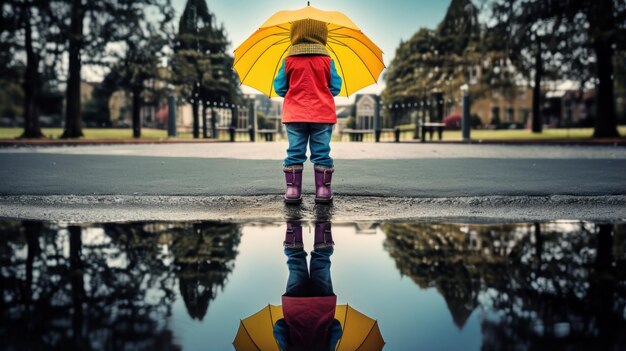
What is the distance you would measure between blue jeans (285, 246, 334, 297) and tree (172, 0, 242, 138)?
32267 mm

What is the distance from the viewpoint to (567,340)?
1.92 m

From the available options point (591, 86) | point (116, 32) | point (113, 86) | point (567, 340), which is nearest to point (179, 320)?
point (567, 340)

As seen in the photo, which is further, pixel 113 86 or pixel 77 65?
pixel 113 86

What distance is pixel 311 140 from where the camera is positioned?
211 inches

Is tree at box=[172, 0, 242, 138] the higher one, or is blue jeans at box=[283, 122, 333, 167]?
tree at box=[172, 0, 242, 138]

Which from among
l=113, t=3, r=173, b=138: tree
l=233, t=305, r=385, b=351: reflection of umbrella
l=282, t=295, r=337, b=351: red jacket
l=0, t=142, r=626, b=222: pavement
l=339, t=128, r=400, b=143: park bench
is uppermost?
l=113, t=3, r=173, b=138: tree

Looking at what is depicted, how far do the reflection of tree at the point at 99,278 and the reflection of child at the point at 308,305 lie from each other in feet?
1.13

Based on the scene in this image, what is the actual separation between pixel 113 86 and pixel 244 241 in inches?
1305

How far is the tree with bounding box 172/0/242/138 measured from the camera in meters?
37.1

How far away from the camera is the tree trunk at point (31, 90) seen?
27.8 m

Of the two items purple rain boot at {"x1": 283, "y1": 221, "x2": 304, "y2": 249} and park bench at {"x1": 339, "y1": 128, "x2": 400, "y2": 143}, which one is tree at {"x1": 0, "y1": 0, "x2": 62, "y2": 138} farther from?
purple rain boot at {"x1": 283, "y1": 221, "x2": 304, "y2": 249}

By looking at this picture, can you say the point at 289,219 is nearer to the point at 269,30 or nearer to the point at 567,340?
the point at 269,30

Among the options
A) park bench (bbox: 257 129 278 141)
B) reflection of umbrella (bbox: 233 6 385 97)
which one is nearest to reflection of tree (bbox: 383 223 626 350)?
reflection of umbrella (bbox: 233 6 385 97)

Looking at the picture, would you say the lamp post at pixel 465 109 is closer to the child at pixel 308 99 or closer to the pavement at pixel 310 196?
the pavement at pixel 310 196
